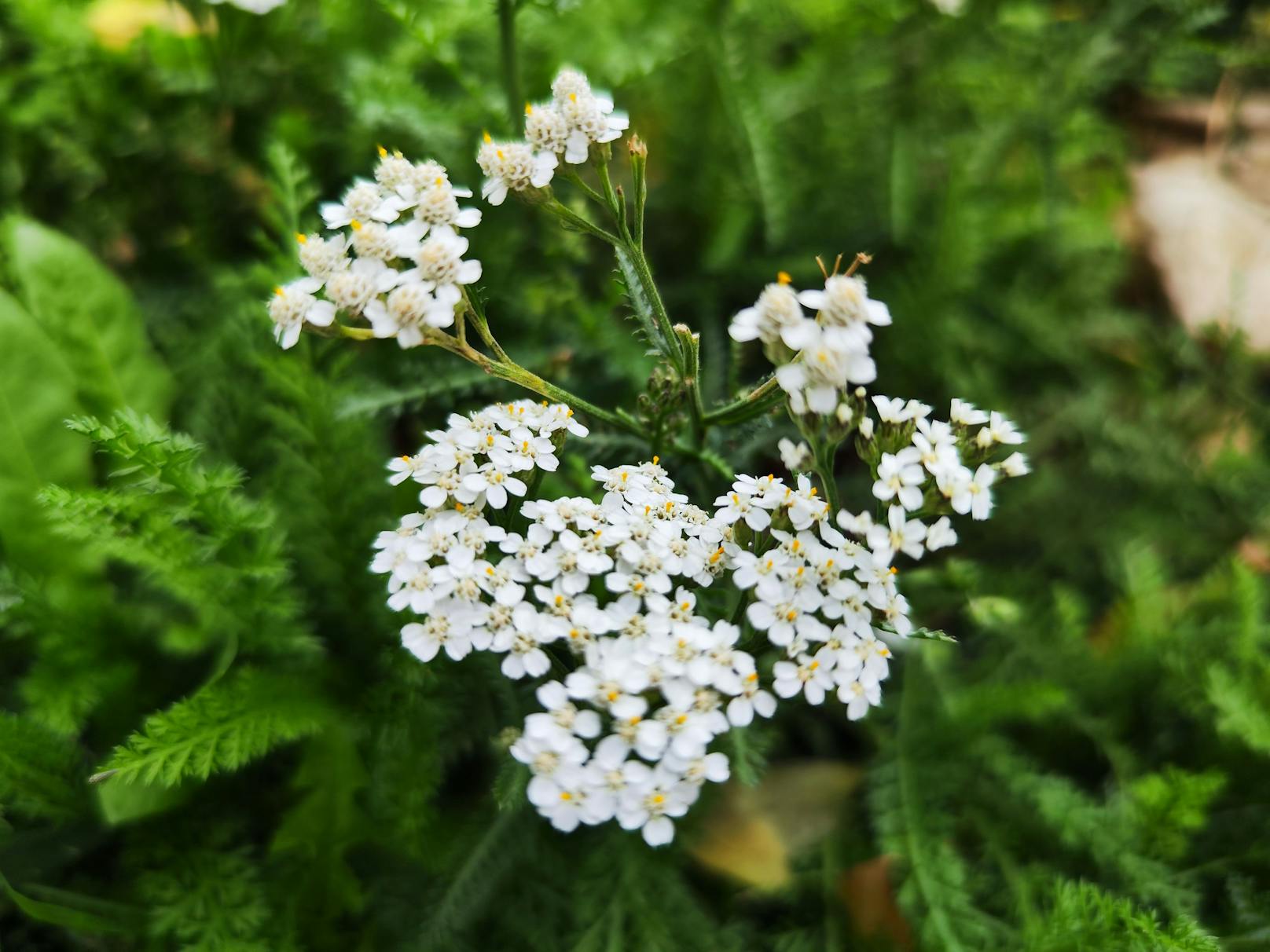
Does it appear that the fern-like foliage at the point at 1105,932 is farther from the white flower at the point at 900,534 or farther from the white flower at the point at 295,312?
the white flower at the point at 295,312

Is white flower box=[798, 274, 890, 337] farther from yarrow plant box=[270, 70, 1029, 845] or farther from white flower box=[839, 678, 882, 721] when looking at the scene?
white flower box=[839, 678, 882, 721]

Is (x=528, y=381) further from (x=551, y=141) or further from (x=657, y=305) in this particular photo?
(x=551, y=141)

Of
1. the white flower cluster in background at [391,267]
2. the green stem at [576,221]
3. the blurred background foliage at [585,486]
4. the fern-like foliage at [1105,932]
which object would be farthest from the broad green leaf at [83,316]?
the fern-like foliage at [1105,932]

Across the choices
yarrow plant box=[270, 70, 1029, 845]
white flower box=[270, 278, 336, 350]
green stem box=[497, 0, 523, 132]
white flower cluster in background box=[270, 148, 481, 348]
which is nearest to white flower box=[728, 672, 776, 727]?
yarrow plant box=[270, 70, 1029, 845]

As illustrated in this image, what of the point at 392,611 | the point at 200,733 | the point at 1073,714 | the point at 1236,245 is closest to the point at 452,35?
the point at 392,611

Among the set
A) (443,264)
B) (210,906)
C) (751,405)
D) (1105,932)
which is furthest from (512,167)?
(1105,932)
